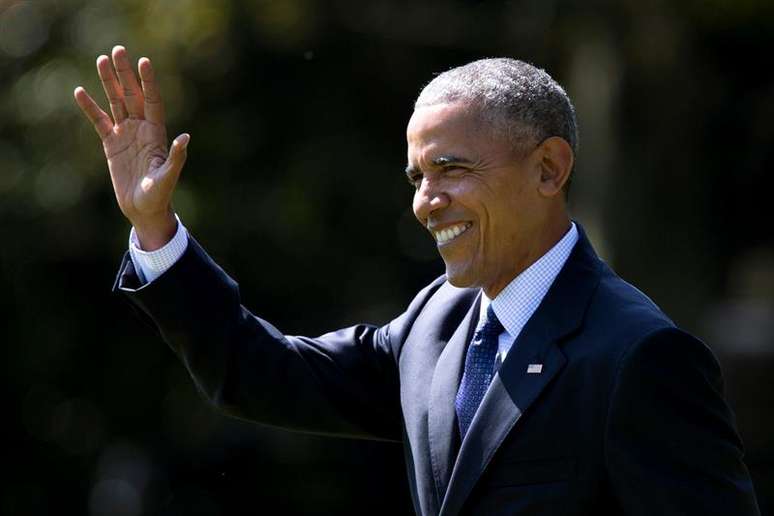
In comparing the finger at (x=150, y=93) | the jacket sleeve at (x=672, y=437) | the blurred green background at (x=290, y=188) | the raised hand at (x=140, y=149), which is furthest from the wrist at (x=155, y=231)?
the blurred green background at (x=290, y=188)

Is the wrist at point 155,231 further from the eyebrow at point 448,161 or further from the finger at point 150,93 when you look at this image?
the eyebrow at point 448,161

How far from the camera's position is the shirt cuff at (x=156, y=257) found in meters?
3.32

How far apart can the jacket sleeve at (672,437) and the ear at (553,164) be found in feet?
1.74

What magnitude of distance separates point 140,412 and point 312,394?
290 inches

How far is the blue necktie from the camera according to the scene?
123 inches

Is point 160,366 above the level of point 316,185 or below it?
below

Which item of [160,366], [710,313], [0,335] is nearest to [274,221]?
[160,366]

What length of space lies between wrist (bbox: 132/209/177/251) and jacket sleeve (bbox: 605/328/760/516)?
1098 millimetres

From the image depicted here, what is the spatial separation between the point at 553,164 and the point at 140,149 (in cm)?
94

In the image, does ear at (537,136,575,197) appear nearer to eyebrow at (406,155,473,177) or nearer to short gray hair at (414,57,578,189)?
short gray hair at (414,57,578,189)

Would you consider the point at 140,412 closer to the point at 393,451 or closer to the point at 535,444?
the point at 393,451

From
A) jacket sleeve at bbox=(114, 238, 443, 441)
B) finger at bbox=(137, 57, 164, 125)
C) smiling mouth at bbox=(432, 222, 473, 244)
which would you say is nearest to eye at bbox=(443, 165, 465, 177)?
smiling mouth at bbox=(432, 222, 473, 244)

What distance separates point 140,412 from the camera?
10.6 metres

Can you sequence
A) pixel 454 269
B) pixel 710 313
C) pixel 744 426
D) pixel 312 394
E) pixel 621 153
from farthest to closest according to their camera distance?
pixel 744 426 < pixel 710 313 < pixel 621 153 < pixel 312 394 < pixel 454 269
